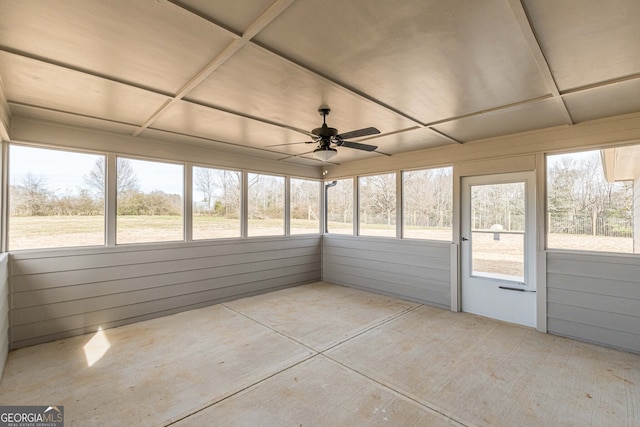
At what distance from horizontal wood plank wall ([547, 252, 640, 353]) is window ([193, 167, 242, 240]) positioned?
475cm

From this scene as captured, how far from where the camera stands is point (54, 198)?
3566 millimetres

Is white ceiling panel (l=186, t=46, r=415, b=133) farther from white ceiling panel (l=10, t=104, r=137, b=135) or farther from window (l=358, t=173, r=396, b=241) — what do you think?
window (l=358, t=173, r=396, b=241)

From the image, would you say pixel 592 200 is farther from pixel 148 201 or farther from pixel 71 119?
pixel 71 119

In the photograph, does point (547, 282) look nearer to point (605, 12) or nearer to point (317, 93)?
point (605, 12)

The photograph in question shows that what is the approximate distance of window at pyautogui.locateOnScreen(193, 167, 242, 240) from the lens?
4.77m

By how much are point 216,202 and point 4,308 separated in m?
2.75

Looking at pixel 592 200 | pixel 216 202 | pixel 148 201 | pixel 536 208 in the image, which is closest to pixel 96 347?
pixel 148 201

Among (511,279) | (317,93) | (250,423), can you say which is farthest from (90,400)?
(511,279)

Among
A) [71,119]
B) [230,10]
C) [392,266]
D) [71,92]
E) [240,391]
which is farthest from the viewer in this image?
[392,266]

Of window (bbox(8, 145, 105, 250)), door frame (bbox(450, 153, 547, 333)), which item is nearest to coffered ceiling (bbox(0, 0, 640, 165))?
window (bbox(8, 145, 105, 250))

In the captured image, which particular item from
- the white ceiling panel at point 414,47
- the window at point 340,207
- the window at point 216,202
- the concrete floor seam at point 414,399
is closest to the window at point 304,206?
the window at point 340,207

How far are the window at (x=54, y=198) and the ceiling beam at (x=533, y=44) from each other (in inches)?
181

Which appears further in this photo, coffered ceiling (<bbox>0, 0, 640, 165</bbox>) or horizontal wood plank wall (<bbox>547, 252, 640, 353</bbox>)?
horizontal wood plank wall (<bbox>547, 252, 640, 353</bbox>)

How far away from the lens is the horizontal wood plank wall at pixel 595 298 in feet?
10.4
